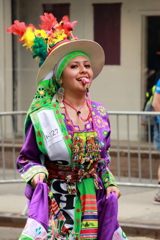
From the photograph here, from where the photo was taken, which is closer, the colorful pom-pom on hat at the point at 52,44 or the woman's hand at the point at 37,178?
the woman's hand at the point at 37,178

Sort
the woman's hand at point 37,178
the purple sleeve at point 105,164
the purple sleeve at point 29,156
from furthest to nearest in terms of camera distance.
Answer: the purple sleeve at point 105,164 < the purple sleeve at point 29,156 < the woman's hand at point 37,178

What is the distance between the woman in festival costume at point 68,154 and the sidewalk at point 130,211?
2.45m

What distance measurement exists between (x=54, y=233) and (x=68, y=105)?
86 centimetres

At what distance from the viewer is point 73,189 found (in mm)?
4008

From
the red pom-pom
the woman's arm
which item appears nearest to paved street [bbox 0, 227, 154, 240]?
the woman's arm

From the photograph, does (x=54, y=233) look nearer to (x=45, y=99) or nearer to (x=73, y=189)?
(x=73, y=189)

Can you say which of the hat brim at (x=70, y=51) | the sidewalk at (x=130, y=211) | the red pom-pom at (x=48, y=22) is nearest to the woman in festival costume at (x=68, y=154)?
the hat brim at (x=70, y=51)

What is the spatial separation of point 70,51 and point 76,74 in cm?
18

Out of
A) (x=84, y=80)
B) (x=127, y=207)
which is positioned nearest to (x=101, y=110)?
(x=84, y=80)

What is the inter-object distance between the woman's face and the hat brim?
76 mm

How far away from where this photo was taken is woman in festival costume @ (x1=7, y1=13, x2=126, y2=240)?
3.94m

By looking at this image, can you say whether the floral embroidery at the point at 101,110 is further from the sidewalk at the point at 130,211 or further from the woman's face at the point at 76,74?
the sidewalk at the point at 130,211

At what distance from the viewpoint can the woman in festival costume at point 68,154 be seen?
3.94 metres

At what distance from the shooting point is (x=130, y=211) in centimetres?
711
